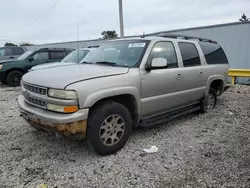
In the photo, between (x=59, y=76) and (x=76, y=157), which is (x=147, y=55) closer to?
(x=59, y=76)

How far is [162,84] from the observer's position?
400 centimetres

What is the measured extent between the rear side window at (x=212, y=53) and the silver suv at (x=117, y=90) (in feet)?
0.72

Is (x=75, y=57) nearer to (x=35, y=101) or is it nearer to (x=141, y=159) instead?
(x=35, y=101)

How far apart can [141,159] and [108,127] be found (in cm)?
68

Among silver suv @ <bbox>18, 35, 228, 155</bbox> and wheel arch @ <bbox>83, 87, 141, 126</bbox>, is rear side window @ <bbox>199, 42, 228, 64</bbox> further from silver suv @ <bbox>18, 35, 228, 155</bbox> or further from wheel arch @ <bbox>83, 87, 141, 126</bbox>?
wheel arch @ <bbox>83, 87, 141, 126</bbox>

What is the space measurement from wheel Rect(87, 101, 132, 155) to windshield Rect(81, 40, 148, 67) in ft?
2.77

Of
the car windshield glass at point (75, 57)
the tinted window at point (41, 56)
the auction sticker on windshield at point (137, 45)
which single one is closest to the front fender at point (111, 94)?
the auction sticker on windshield at point (137, 45)

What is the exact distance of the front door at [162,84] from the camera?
376 cm

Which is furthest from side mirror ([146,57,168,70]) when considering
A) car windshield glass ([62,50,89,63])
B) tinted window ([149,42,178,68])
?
car windshield glass ([62,50,89,63])

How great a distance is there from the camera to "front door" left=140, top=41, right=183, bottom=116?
3764mm

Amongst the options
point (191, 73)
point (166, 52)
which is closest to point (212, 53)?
point (191, 73)

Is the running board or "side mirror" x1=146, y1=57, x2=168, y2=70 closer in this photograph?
"side mirror" x1=146, y1=57, x2=168, y2=70

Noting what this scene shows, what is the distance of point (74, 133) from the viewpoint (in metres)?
2.97

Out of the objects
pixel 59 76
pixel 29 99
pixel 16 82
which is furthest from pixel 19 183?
pixel 16 82
